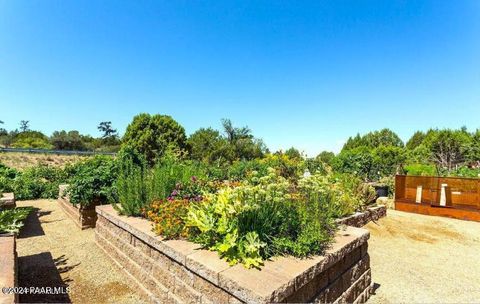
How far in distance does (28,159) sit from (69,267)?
2334 centimetres

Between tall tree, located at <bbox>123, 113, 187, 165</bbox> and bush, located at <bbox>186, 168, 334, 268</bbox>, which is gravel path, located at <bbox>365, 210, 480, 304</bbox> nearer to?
bush, located at <bbox>186, 168, 334, 268</bbox>

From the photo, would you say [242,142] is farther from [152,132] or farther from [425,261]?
[425,261]

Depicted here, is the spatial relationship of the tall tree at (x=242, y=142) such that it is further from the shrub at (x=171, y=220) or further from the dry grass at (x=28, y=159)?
the shrub at (x=171, y=220)

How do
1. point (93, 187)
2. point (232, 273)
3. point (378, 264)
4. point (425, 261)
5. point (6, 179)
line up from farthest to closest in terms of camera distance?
point (6, 179)
point (93, 187)
point (425, 261)
point (378, 264)
point (232, 273)

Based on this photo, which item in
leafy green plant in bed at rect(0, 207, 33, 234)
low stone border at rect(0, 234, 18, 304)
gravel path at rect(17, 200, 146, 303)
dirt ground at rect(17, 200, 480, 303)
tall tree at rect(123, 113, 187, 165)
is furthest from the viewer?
tall tree at rect(123, 113, 187, 165)

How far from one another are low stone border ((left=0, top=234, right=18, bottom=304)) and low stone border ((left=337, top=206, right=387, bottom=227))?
4.93m

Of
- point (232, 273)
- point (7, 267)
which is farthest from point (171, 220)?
point (7, 267)

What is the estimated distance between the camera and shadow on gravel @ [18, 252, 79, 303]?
3068mm

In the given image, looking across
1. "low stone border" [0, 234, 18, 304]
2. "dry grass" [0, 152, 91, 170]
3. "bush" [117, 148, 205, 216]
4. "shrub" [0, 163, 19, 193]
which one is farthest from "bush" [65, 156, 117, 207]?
"dry grass" [0, 152, 91, 170]

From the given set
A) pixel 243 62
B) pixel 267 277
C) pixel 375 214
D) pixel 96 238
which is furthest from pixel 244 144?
pixel 267 277

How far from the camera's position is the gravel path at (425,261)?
3.54 m

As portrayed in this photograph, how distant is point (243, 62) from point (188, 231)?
11.4m

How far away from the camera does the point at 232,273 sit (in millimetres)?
2137

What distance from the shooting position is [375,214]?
7293 millimetres
